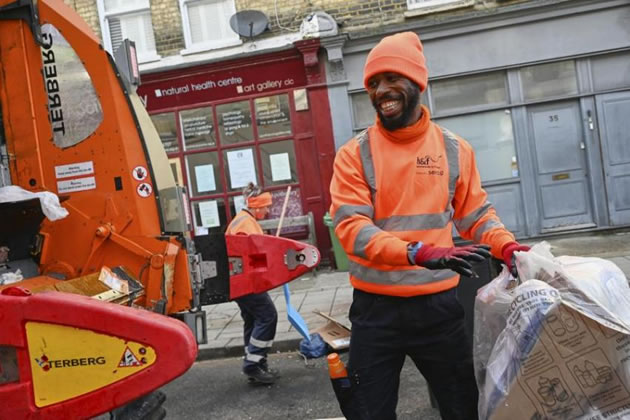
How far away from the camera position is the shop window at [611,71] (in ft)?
29.6

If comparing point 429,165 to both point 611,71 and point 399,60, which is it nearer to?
point 399,60

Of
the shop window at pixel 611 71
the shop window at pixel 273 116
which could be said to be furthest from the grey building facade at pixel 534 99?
the shop window at pixel 273 116

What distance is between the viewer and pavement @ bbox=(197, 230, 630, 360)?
593 centimetres

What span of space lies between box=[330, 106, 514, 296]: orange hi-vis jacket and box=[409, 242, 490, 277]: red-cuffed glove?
16 cm

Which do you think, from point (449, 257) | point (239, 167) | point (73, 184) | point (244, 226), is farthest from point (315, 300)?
point (449, 257)

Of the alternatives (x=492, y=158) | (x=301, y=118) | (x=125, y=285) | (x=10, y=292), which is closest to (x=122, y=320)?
(x=10, y=292)

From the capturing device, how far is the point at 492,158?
31.3 ft

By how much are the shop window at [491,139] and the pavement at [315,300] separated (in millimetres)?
1269

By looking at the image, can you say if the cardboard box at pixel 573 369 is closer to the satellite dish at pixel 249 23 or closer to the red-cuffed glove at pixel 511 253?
the red-cuffed glove at pixel 511 253

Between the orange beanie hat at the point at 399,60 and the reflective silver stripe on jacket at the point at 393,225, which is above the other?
the orange beanie hat at the point at 399,60

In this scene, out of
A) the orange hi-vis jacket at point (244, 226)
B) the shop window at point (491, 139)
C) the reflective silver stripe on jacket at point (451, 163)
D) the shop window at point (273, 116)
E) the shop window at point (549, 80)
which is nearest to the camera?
the reflective silver stripe on jacket at point (451, 163)

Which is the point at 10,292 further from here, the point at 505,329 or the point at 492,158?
the point at 492,158

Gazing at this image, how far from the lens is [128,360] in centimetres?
211

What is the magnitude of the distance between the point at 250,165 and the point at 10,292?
7763 millimetres
